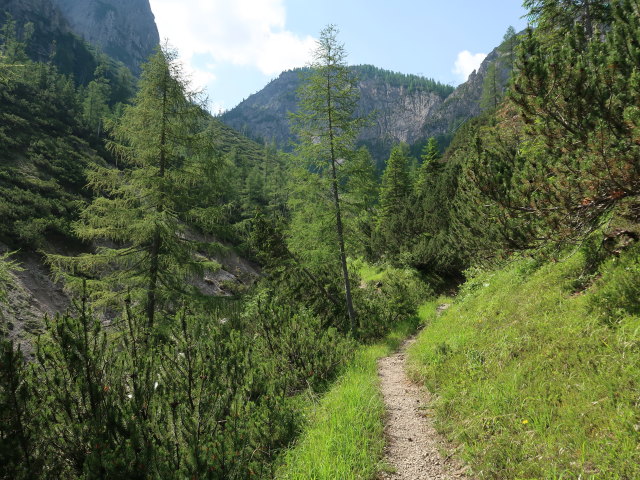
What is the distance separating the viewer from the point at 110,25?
18338 centimetres

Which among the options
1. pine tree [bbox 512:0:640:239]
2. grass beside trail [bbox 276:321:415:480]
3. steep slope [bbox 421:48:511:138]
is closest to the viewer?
grass beside trail [bbox 276:321:415:480]

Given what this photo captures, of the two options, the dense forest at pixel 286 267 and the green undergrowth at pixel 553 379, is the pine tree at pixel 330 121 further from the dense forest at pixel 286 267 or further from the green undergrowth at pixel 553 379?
the green undergrowth at pixel 553 379

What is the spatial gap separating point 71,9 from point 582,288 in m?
256

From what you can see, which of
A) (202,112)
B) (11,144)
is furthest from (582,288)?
(11,144)

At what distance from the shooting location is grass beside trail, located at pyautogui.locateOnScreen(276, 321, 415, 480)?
3.78 meters

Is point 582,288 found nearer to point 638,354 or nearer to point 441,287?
point 638,354

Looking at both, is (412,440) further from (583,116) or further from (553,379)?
(583,116)

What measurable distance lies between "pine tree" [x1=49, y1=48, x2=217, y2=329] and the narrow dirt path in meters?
7.17

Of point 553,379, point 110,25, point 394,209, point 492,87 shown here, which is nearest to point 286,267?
point 553,379

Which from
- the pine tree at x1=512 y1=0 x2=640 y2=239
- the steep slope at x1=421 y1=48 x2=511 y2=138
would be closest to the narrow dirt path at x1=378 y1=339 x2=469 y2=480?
the pine tree at x1=512 y1=0 x2=640 y2=239

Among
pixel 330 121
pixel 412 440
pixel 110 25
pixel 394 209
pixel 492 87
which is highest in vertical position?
pixel 110 25

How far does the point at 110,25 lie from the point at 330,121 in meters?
240

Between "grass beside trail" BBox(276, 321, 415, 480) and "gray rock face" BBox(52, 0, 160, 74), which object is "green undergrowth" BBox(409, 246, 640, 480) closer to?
"grass beside trail" BBox(276, 321, 415, 480)

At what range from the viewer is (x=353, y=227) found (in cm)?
1227
